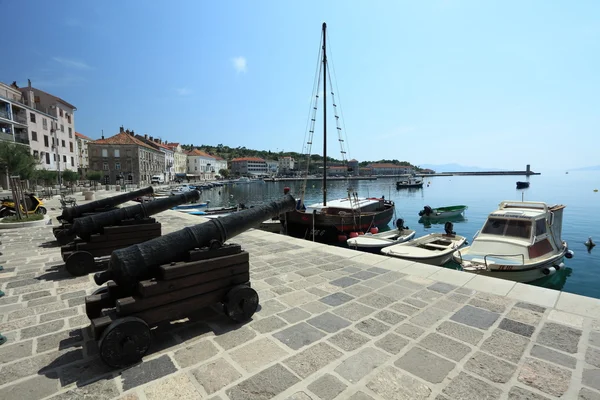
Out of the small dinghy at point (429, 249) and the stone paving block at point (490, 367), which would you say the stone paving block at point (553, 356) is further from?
the small dinghy at point (429, 249)

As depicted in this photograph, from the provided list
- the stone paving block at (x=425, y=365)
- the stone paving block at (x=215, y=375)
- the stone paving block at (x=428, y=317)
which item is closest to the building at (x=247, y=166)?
the stone paving block at (x=428, y=317)

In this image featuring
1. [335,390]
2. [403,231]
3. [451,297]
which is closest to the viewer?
[335,390]

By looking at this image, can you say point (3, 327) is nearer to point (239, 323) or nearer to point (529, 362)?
point (239, 323)

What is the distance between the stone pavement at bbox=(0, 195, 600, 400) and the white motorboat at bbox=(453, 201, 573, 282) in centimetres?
499

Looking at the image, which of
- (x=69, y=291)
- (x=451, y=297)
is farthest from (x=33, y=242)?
(x=451, y=297)

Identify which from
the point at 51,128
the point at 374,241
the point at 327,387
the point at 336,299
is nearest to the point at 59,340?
the point at 327,387

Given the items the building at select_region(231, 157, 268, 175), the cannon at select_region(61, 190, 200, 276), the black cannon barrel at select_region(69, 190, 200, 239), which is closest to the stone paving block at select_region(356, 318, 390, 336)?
the cannon at select_region(61, 190, 200, 276)

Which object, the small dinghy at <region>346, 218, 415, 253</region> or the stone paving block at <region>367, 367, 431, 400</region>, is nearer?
the stone paving block at <region>367, 367, 431, 400</region>

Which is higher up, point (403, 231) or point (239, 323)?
point (239, 323)

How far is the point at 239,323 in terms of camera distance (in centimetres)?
365

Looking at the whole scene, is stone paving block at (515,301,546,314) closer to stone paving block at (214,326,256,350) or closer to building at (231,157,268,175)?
stone paving block at (214,326,256,350)

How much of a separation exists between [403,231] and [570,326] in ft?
41.7

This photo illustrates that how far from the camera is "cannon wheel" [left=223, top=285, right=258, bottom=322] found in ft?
11.5

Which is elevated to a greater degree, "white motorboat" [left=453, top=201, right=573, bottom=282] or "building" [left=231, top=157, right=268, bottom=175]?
"building" [left=231, top=157, right=268, bottom=175]
